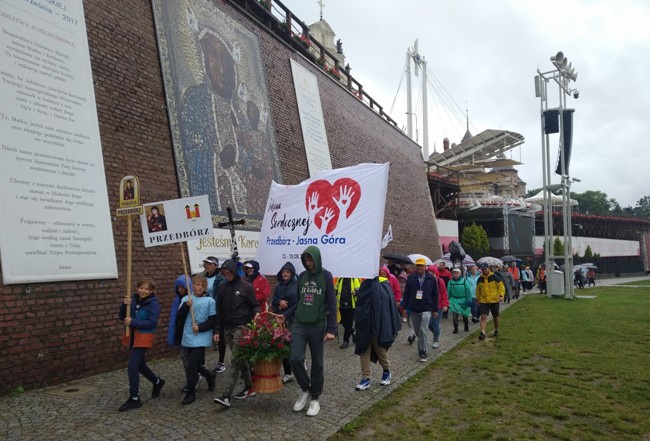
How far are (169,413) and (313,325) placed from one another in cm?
182

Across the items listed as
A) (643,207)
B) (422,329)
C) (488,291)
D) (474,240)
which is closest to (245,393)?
(422,329)

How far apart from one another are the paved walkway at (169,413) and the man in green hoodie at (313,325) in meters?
0.31

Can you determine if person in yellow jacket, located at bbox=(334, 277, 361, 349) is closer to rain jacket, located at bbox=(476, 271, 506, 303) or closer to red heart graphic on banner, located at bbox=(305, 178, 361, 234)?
rain jacket, located at bbox=(476, 271, 506, 303)

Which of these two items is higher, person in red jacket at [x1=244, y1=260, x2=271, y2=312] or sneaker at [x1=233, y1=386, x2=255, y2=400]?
person in red jacket at [x1=244, y1=260, x2=271, y2=312]

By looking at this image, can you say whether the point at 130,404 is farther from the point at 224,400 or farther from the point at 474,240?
the point at 474,240

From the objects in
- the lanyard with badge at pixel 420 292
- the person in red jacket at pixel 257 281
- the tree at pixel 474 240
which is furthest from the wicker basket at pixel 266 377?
the tree at pixel 474 240

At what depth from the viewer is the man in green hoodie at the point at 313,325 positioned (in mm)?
5254

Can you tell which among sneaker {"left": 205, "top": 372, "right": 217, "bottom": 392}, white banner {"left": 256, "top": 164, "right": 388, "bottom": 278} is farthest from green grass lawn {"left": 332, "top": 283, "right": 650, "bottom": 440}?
sneaker {"left": 205, "top": 372, "right": 217, "bottom": 392}

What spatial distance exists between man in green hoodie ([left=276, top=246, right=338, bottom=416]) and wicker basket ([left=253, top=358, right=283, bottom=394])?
0.70ft

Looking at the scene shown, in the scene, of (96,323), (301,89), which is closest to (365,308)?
(96,323)

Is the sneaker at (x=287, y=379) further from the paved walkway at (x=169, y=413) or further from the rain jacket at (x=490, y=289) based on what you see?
the rain jacket at (x=490, y=289)

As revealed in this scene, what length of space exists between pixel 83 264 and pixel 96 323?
90 cm

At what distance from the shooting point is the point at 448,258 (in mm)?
18031

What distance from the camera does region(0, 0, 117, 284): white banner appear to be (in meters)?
6.36
